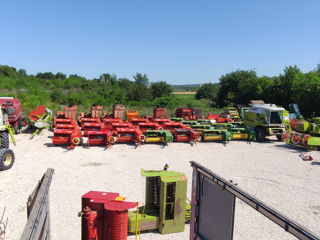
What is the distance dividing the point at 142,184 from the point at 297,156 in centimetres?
788

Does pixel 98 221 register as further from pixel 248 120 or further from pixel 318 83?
pixel 318 83

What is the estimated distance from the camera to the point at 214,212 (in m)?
2.60

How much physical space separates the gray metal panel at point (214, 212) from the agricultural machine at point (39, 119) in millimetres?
13220

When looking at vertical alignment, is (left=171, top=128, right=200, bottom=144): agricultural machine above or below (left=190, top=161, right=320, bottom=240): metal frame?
below

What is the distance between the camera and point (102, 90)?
38062 millimetres

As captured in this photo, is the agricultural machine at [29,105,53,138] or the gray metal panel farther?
the agricultural machine at [29,105,53,138]

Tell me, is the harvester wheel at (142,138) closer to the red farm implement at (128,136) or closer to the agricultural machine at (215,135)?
the red farm implement at (128,136)

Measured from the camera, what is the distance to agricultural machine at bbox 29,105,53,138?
14.2 metres

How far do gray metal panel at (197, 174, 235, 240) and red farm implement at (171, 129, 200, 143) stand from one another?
417 inches

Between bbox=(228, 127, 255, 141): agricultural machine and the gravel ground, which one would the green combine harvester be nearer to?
the gravel ground

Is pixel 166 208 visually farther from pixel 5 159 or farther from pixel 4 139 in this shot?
pixel 4 139

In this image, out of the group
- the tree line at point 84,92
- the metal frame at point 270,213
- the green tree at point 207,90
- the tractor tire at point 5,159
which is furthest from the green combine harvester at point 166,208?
the green tree at point 207,90

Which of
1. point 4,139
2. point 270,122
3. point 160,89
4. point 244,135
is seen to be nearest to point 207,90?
A: point 160,89

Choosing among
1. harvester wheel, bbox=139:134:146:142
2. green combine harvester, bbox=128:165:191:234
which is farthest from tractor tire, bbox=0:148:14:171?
harvester wheel, bbox=139:134:146:142
